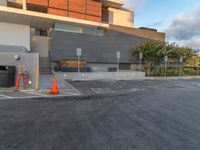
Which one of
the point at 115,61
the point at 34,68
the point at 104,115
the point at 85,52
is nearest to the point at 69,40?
the point at 85,52

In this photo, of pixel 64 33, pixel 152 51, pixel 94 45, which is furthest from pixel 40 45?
pixel 152 51

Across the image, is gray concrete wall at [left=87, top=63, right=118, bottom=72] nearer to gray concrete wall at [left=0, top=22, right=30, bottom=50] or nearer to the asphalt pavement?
gray concrete wall at [left=0, top=22, right=30, bottom=50]

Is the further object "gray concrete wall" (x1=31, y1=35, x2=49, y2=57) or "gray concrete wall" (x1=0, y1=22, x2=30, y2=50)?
"gray concrete wall" (x1=31, y1=35, x2=49, y2=57)

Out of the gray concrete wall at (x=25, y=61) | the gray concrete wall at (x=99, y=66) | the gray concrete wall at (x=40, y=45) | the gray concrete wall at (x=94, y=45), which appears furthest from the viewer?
the gray concrete wall at (x=40, y=45)

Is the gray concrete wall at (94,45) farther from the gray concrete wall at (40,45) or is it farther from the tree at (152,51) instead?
the gray concrete wall at (40,45)

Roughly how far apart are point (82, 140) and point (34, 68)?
7.70m

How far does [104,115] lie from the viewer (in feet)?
17.5

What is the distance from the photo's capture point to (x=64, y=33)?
68.9 ft

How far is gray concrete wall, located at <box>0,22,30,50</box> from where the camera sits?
68.5 feet

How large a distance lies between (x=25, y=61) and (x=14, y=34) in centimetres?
1423

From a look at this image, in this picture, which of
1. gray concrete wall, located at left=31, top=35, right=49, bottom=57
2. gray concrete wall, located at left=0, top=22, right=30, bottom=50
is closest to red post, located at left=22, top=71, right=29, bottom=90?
gray concrete wall, located at left=0, top=22, right=30, bottom=50

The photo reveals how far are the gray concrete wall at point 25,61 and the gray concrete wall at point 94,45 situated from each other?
10.4m

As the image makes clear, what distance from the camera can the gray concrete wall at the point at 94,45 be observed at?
67.5ft

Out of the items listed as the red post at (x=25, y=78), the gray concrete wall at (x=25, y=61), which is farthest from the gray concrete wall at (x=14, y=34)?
the red post at (x=25, y=78)
